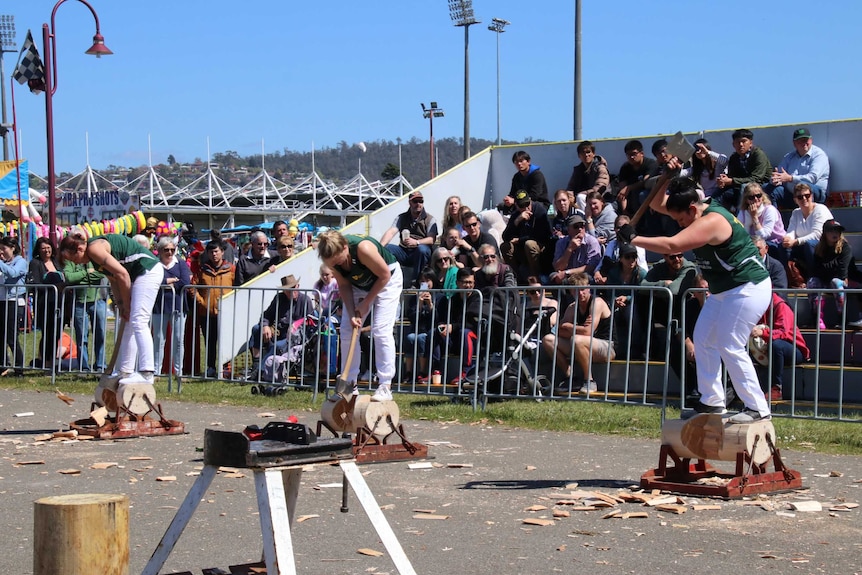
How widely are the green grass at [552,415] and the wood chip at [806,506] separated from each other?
90.2 inches

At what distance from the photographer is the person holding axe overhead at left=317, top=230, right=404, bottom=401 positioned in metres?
9.19

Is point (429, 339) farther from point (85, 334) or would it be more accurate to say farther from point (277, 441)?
point (277, 441)

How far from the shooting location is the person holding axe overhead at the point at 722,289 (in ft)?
Answer: 24.0

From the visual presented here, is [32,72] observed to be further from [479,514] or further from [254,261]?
[479,514]

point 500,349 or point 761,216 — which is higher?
point 761,216

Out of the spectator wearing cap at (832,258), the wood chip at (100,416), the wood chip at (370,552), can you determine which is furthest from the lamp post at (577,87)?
the wood chip at (370,552)

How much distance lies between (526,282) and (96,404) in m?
5.82

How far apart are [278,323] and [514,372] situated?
11.3ft

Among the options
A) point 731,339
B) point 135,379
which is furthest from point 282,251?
point 731,339

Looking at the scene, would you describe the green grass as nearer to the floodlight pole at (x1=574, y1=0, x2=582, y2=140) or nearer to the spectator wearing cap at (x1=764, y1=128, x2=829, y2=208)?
the spectator wearing cap at (x1=764, y1=128, x2=829, y2=208)

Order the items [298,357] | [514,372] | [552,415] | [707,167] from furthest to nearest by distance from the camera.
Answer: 1. [707,167]
2. [298,357]
3. [514,372]
4. [552,415]

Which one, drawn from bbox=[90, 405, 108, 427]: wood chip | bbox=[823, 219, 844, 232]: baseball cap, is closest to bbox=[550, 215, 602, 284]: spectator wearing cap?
bbox=[823, 219, 844, 232]: baseball cap

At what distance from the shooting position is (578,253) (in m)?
13.7

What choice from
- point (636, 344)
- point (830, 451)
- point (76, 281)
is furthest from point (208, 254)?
point (830, 451)
